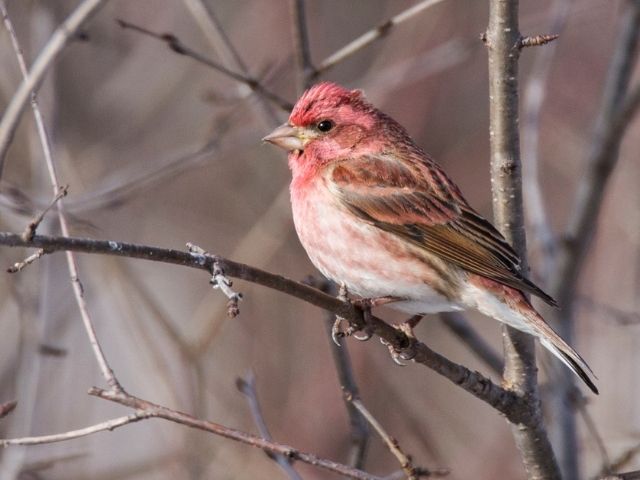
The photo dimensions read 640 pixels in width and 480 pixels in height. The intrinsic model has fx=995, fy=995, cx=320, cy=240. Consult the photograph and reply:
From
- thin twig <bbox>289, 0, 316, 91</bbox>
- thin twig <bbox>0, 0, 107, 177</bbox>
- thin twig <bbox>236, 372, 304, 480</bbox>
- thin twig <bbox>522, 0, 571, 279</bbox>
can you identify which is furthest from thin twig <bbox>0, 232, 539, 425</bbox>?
thin twig <bbox>289, 0, 316, 91</bbox>

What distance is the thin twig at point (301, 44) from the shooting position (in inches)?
210

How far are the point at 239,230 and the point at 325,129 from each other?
3.99m

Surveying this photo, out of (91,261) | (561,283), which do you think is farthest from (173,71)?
(561,283)

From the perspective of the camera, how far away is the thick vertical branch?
13.6 ft

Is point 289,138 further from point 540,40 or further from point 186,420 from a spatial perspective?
point 186,420

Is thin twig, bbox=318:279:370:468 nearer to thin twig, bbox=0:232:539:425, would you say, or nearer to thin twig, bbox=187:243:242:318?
thin twig, bbox=0:232:539:425

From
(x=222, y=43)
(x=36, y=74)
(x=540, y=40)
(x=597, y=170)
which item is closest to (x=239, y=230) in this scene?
(x=222, y=43)

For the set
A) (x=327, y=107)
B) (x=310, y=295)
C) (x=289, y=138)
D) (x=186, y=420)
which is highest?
(x=327, y=107)

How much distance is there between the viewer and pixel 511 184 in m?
4.36

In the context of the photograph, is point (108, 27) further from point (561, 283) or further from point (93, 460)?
point (561, 283)

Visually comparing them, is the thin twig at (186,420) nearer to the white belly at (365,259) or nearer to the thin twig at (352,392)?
the thin twig at (352,392)

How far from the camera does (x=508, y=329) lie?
4.64 meters

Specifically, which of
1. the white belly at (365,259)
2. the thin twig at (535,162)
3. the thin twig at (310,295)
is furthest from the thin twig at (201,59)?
the thin twig at (310,295)

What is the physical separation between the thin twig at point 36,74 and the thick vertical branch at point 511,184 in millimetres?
1798
